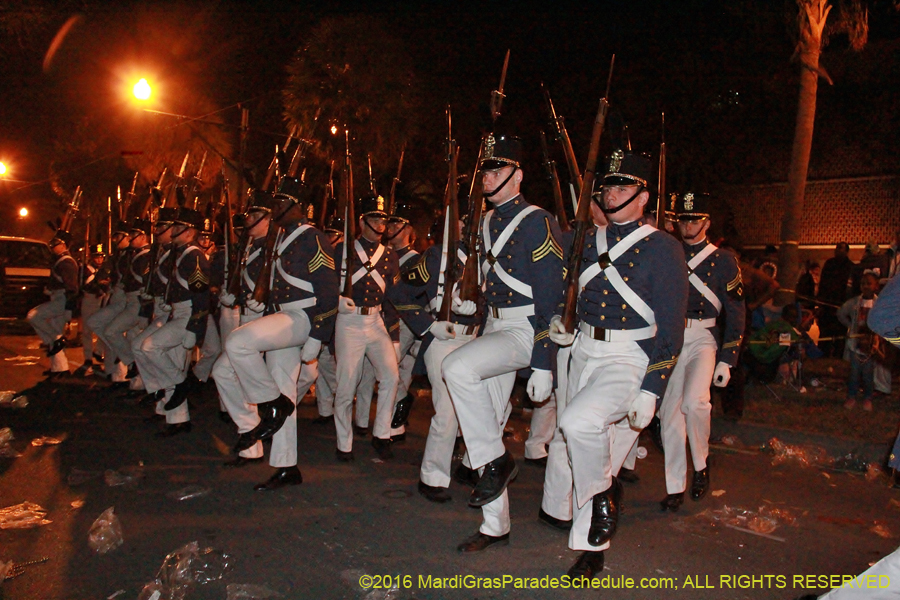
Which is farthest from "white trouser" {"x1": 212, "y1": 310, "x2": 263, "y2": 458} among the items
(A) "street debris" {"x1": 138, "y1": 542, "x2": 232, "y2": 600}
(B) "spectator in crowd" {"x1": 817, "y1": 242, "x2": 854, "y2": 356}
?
(B) "spectator in crowd" {"x1": 817, "y1": 242, "x2": 854, "y2": 356}

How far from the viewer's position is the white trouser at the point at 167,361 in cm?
899

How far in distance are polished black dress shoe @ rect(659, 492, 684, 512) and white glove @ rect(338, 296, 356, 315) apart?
3.24 metres

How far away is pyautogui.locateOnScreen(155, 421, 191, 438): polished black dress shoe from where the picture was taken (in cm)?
891

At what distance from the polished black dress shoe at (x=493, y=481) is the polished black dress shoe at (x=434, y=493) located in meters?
1.41

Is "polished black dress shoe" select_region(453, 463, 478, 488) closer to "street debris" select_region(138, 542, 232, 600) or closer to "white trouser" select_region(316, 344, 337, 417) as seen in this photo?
"street debris" select_region(138, 542, 232, 600)

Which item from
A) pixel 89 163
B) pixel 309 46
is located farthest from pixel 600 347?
pixel 89 163

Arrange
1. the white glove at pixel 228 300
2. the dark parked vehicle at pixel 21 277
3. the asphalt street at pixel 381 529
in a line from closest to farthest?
1. the asphalt street at pixel 381 529
2. the white glove at pixel 228 300
3. the dark parked vehicle at pixel 21 277

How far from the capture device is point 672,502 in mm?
6656

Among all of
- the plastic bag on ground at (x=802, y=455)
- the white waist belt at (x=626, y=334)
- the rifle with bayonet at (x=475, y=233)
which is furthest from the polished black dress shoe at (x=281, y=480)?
the plastic bag on ground at (x=802, y=455)

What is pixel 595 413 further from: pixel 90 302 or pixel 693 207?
pixel 90 302

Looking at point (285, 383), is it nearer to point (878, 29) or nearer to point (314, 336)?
point (314, 336)

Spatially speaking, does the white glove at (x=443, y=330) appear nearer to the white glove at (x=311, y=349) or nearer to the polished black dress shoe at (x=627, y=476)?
the white glove at (x=311, y=349)

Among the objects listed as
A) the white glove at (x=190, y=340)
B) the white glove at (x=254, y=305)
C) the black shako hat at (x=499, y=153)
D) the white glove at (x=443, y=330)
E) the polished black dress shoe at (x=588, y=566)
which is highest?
the black shako hat at (x=499, y=153)

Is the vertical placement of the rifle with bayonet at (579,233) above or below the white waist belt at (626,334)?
above
